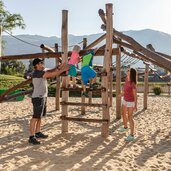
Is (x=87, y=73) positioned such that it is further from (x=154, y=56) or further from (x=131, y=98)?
(x=154, y=56)

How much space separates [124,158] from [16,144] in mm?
2188

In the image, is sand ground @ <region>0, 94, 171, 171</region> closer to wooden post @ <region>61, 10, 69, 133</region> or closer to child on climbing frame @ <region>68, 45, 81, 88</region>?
wooden post @ <region>61, 10, 69, 133</region>

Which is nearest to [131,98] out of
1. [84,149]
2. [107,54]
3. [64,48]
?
A: [107,54]

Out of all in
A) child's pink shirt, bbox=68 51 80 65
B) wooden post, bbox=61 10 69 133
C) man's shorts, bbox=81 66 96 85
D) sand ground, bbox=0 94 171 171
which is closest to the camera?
sand ground, bbox=0 94 171 171

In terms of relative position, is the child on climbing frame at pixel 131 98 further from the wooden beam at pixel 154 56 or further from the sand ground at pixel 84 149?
the wooden beam at pixel 154 56

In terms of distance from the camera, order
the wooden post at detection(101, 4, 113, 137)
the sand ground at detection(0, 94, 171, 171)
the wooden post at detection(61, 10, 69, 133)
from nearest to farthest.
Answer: the sand ground at detection(0, 94, 171, 171), the wooden post at detection(101, 4, 113, 137), the wooden post at detection(61, 10, 69, 133)

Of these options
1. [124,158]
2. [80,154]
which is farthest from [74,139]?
[124,158]

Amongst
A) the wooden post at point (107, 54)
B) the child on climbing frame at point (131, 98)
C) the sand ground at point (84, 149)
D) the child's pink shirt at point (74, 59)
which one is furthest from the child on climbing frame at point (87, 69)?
the sand ground at point (84, 149)

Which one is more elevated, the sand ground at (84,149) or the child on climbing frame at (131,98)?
the child on climbing frame at (131,98)

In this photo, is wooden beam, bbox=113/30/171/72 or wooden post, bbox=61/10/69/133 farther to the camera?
wooden post, bbox=61/10/69/133

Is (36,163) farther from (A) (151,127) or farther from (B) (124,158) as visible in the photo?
(A) (151,127)

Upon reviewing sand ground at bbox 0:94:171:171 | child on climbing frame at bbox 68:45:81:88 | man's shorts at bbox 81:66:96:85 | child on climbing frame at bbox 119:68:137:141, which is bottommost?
sand ground at bbox 0:94:171:171

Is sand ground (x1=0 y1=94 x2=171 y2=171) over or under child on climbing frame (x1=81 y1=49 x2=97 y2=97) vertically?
under

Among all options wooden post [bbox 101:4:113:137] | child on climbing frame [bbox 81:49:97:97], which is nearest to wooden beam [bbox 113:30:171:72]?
wooden post [bbox 101:4:113:137]
